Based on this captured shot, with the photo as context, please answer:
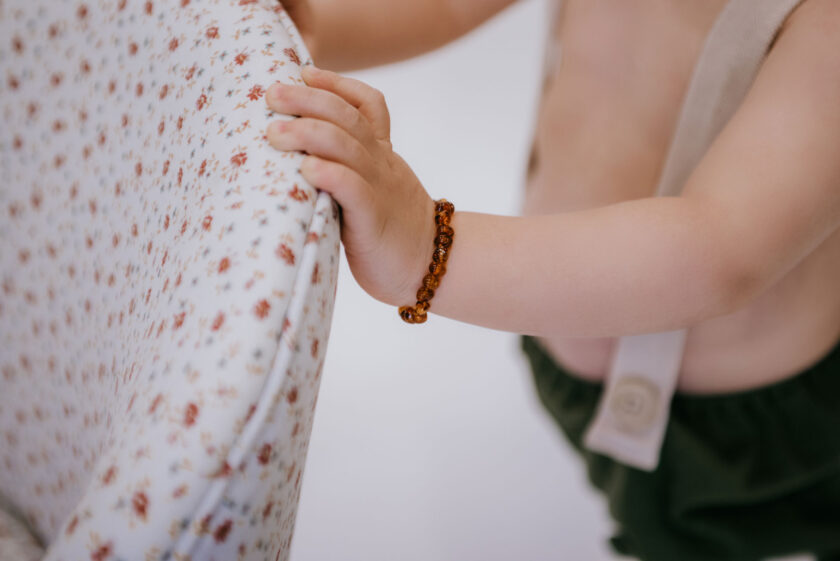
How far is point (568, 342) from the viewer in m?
0.67

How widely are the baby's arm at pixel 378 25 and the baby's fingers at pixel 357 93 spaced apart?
0.48ft

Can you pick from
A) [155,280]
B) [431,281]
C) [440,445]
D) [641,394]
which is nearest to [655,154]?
[641,394]

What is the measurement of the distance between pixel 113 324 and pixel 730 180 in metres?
0.35

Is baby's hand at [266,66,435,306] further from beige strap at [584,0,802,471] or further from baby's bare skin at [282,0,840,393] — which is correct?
beige strap at [584,0,802,471]

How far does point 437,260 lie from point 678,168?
0.77 feet

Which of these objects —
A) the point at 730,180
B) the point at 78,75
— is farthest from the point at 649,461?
the point at 78,75

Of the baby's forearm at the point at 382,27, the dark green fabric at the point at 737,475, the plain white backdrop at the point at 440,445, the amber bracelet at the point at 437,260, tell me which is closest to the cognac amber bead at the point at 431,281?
the amber bracelet at the point at 437,260

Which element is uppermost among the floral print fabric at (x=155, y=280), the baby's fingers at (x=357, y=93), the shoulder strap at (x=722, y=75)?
the shoulder strap at (x=722, y=75)

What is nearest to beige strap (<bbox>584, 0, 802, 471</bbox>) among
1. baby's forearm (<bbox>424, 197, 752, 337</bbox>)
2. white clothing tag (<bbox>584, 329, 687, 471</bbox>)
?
white clothing tag (<bbox>584, 329, 687, 471</bbox>)

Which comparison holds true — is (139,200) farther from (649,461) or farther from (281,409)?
(649,461)

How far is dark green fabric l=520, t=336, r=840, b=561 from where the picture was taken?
601 millimetres

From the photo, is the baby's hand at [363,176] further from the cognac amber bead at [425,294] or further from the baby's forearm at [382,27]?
the baby's forearm at [382,27]

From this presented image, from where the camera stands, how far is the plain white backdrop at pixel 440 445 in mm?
968

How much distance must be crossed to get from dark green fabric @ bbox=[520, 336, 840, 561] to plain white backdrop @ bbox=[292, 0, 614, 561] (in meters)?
0.27
